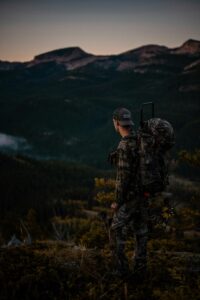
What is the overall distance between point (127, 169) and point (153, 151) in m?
0.58

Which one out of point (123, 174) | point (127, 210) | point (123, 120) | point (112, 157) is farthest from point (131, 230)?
point (123, 120)

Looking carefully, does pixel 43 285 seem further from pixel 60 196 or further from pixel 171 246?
pixel 60 196

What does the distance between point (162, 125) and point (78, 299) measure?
3362 mm

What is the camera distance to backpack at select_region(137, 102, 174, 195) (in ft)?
22.7

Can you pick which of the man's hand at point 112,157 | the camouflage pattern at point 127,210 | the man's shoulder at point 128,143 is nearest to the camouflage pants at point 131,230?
the camouflage pattern at point 127,210

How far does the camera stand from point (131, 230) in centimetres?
768

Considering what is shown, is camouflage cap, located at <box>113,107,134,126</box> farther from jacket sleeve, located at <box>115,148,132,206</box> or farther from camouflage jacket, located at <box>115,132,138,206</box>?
jacket sleeve, located at <box>115,148,132,206</box>

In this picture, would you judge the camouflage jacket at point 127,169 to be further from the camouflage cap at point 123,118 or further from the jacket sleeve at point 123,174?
the camouflage cap at point 123,118

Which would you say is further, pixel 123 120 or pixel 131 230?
pixel 131 230

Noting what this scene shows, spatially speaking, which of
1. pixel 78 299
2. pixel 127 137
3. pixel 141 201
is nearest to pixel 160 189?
pixel 141 201

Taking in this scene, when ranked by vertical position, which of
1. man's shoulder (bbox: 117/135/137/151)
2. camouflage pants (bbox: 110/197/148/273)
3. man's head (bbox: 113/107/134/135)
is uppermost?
man's head (bbox: 113/107/134/135)

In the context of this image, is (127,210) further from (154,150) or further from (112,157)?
(154,150)

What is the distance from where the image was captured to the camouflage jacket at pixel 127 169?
715 centimetres

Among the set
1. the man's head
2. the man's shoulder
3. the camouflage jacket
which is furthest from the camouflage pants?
the man's head
